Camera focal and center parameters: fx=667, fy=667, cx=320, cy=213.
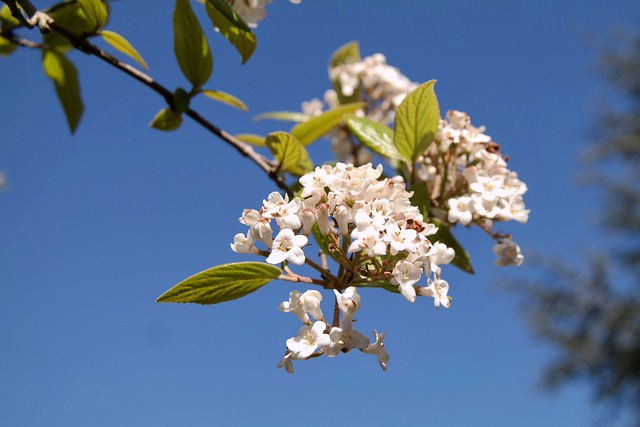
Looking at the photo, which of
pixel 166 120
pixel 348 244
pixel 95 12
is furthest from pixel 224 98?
pixel 348 244

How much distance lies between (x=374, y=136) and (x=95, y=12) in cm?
44

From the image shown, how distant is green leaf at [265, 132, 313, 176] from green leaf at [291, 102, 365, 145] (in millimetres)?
47

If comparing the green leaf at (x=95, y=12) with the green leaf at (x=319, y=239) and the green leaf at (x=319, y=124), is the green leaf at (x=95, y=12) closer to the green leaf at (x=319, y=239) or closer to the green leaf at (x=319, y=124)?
the green leaf at (x=319, y=124)

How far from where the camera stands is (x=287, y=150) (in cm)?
100

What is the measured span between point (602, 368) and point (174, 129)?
11.5m

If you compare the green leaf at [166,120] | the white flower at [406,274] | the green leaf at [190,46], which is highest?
the green leaf at [190,46]

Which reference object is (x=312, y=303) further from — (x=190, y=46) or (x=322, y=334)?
(x=190, y=46)

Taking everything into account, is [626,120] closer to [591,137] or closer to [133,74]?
[591,137]

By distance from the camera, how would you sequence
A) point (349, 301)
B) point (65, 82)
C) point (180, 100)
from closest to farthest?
point (349, 301), point (180, 100), point (65, 82)

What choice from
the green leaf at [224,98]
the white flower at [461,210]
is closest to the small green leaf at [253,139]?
the green leaf at [224,98]

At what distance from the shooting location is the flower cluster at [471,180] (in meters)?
0.90

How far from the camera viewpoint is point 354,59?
1.68 meters

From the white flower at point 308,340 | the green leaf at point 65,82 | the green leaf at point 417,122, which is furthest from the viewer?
the green leaf at point 65,82

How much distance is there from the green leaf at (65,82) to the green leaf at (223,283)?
25.9 inches
